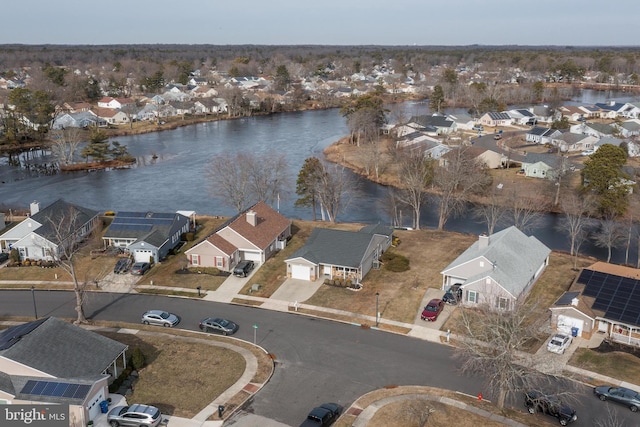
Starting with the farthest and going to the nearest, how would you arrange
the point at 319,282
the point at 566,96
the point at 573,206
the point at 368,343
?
the point at 566,96, the point at 573,206, the point at 319,282, the point at 368,343

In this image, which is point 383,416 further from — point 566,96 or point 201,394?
point 566,96

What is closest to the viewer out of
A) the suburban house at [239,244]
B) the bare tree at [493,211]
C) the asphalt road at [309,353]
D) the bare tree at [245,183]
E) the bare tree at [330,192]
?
the asphalt road at [309,353]

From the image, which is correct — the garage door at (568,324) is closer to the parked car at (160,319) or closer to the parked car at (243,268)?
the parked car at (243,268)

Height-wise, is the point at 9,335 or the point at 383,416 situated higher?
the point at 9,335

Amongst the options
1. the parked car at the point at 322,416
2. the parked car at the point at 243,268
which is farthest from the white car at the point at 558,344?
the parked car at the point at 243,268

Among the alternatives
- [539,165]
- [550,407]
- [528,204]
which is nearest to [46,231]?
[550,407]

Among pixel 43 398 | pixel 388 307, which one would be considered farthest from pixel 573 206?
pixel 43 398

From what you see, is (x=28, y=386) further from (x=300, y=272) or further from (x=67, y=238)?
(x=67, y=238)
